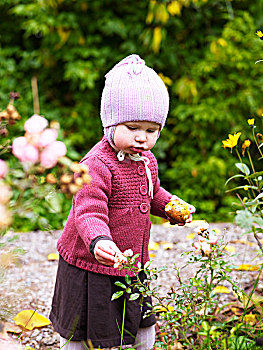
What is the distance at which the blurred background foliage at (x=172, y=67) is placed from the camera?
4.72m

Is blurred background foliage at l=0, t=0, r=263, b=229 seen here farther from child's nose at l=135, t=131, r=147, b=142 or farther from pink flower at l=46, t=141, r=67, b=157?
pink flower at l=46, t=141, r=67, b=157

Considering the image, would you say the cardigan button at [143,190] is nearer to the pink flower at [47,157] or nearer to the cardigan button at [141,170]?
the cardigan button at [141,170]

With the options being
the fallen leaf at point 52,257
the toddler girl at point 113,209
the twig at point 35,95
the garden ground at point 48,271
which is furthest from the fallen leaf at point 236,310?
the twig at point 35,95

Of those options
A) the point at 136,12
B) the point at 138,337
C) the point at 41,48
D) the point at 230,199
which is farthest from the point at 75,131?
the point at 138,337

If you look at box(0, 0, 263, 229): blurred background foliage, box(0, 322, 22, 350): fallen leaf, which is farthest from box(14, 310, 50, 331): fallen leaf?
box(0, 0, 263, 229): blurred background foliage

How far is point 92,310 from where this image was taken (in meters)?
1.78

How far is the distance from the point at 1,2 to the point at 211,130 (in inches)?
101

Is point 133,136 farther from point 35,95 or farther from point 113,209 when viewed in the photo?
point 35,95

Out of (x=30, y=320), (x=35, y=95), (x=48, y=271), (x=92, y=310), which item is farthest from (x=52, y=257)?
(x=35, y=95)

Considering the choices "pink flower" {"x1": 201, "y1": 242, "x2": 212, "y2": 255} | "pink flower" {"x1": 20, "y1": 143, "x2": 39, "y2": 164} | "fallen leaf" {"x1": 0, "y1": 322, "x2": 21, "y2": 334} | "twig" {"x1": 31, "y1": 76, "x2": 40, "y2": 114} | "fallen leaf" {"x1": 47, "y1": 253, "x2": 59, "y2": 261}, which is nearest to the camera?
"pink flower" {"x1": 20, "y1": 143, "x2": 39, "y2": 164}

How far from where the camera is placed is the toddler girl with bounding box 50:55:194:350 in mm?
1697

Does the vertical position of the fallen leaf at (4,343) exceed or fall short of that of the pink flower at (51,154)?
it falls short

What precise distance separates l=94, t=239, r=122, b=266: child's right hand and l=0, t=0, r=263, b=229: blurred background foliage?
299 cm

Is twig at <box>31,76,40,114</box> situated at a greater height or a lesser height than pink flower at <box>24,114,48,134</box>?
lesser
